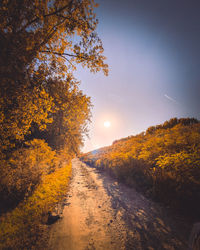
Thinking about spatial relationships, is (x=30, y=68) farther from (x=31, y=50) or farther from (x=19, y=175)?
(x=19, y=175)

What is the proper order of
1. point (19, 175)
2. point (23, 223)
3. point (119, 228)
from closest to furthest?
point (119, 228) < point (23, 223) < point (19, 175)

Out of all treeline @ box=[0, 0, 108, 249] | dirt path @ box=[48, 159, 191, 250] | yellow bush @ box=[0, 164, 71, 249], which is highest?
treeline @ box=[0, 0, 108, 249]

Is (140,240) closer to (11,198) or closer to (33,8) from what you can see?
(11,198)

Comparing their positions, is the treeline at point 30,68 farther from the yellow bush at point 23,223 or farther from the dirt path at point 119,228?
the dirt path at point 119,228

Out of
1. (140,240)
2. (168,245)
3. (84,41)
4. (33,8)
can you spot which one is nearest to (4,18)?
(33,8)

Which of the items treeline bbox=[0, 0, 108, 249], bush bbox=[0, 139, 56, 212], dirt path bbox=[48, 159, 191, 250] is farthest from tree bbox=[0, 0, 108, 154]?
dirt path bbox=[48, 159, 191, 250]

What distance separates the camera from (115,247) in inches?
111

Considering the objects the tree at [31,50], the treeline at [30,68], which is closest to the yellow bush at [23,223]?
the treeline at [30,68]

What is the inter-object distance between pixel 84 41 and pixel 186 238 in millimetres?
8678

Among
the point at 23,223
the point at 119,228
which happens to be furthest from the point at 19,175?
the point at 119,228

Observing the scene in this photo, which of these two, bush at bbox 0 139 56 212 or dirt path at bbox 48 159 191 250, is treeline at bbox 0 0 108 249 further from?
dirt path at bbox 48 159 191 250

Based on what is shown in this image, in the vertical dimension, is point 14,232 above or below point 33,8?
below

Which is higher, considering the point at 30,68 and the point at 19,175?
the point at 30,68

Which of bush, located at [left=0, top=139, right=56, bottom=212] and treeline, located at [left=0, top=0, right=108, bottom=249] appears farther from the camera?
bush, located at [left=0, top=139, right=56, bottom=212]
